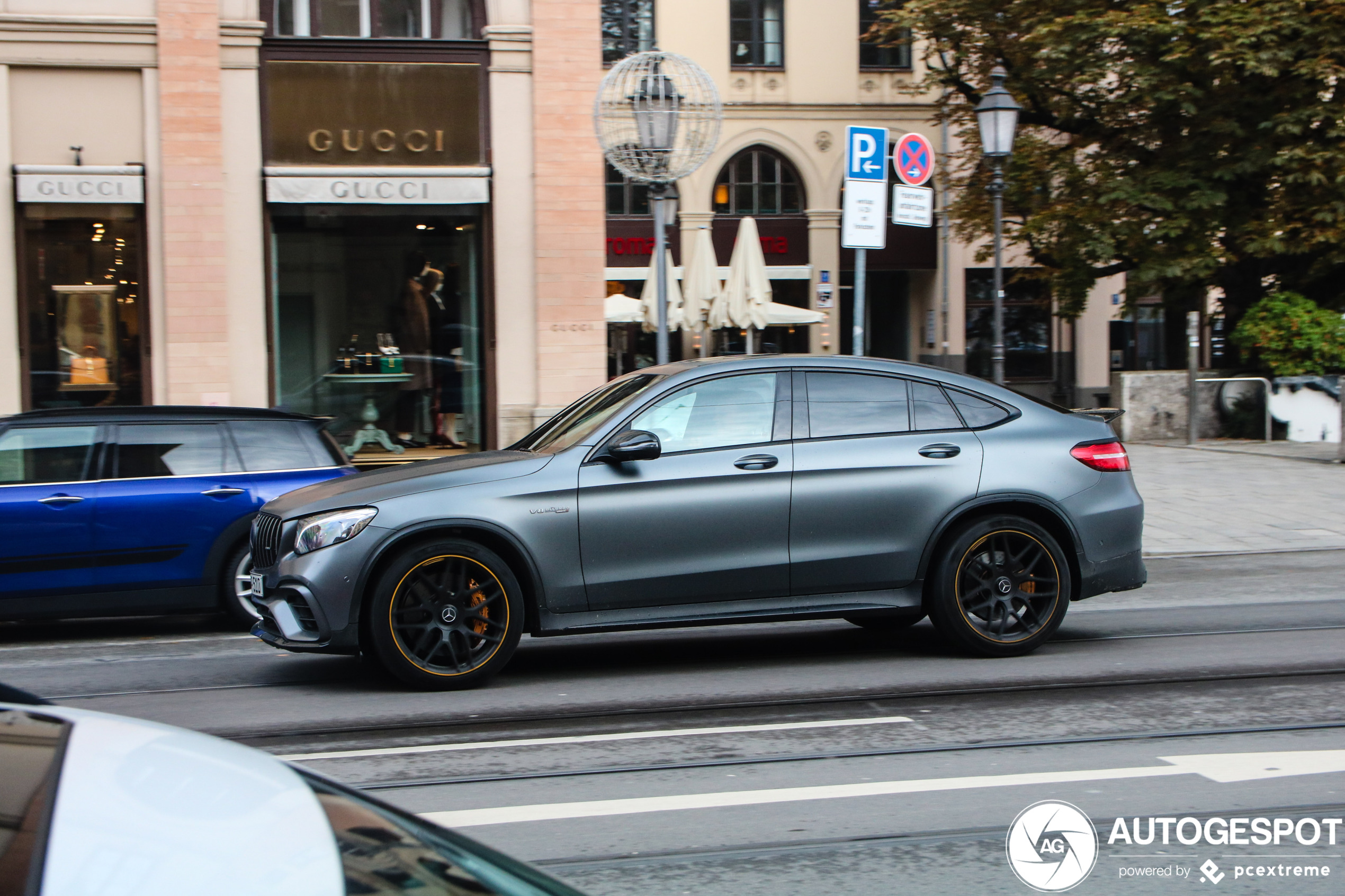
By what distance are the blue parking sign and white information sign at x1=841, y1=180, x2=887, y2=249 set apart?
2.4 inches

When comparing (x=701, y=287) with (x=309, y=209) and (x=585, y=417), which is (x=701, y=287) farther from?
(x=585, y=417)

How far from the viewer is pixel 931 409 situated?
23.3 ft

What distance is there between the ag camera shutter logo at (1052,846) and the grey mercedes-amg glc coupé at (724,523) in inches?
95.8

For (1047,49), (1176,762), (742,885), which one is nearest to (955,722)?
(1176,762)

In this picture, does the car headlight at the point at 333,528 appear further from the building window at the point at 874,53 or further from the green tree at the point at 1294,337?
the building window at the point at 874,53

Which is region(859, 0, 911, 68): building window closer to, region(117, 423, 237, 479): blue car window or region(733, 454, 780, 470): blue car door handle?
region(117, 423, 237, 479): blue car window

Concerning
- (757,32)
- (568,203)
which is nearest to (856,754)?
(568,203)

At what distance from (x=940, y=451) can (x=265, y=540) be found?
353cm

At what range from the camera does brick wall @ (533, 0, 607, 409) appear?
52.1ft

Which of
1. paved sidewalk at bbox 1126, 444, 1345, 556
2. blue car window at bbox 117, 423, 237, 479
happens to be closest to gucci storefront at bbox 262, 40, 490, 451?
blue car window at bbox 117, 423, 237, 479

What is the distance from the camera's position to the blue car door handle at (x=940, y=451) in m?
6.90

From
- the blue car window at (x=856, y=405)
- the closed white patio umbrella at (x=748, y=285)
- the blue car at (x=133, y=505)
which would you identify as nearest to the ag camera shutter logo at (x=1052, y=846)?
the blue car window at (x=856, y=405)

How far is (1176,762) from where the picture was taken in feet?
16.1

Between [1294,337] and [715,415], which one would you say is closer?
[715,415]
